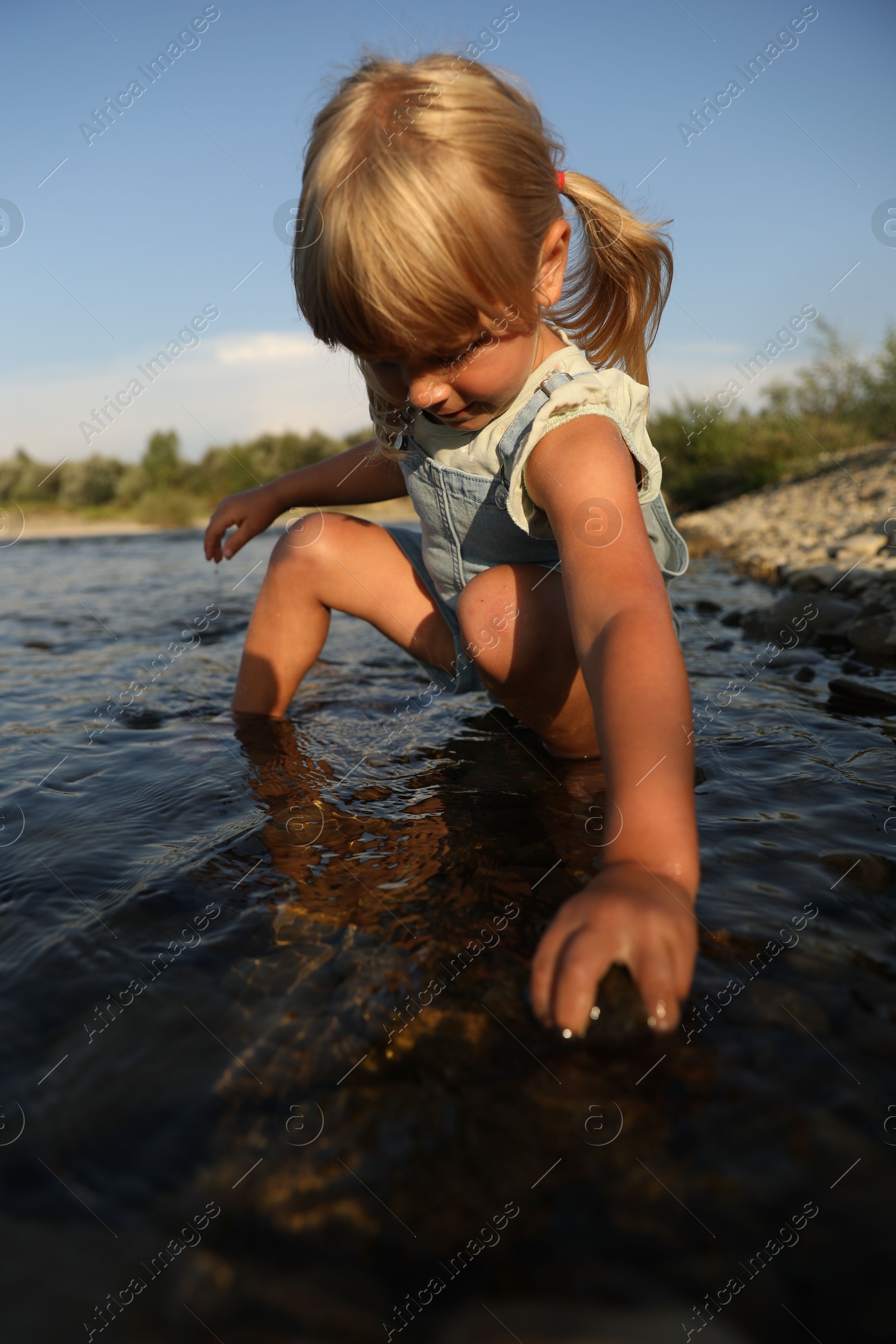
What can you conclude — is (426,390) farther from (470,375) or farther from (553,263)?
(553,263)

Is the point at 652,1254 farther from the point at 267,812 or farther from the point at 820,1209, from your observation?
the point at 267,812

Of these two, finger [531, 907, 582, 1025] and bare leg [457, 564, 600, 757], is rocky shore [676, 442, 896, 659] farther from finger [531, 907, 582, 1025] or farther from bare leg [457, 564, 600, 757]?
finger [531, 907, 582, 1025]

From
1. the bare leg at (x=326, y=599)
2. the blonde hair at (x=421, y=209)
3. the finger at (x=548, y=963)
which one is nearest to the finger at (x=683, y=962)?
the finger at (x=548, y=963)

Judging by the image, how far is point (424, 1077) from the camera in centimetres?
93

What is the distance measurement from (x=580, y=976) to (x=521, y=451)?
1.03 meters

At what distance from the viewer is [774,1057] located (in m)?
0.92

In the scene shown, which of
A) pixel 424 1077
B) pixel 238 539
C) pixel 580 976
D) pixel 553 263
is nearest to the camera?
pixel 580 976

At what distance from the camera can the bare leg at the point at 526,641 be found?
1706 mm

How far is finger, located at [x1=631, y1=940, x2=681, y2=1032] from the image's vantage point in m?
0.80

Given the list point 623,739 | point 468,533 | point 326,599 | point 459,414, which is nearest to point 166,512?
point 326,599

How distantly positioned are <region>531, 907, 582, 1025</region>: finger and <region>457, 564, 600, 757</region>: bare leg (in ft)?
2.94

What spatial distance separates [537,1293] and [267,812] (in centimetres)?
114

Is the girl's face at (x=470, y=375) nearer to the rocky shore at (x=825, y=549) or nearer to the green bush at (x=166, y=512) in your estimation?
the rocky shore at (x=825, y=549)

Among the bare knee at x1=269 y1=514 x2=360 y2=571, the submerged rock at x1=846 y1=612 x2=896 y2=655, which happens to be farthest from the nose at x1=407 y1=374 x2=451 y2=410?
the submerged rock at x1=846 y1=612 x2=896 y2=655
